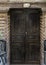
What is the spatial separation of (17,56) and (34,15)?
67.7 inches

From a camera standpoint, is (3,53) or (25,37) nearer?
(3,53)

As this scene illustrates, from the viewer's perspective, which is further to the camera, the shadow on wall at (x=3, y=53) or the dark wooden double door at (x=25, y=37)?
the dark wooden double door at (x=25, y=37)

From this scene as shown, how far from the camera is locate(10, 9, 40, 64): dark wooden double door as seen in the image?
36.5 feet

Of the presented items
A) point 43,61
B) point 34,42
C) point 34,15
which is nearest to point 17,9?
point 34,15

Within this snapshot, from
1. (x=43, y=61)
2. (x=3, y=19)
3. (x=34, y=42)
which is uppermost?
(x=3, y=19)

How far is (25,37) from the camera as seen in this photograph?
441 inches

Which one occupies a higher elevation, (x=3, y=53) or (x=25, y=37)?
(x=25, y=37)

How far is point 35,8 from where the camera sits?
10664 millimetres

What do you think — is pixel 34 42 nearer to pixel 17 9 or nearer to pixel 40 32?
pixel 40 32

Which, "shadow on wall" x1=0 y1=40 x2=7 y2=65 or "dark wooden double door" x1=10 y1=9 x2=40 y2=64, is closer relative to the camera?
"shadow on wall" x1=0 y1=40 x2=7 y2=65

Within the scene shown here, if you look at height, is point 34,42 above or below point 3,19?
below

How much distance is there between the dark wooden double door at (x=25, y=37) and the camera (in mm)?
11133

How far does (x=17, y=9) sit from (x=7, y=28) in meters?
0.86

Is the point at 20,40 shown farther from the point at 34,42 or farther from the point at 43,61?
the point at 43,61
